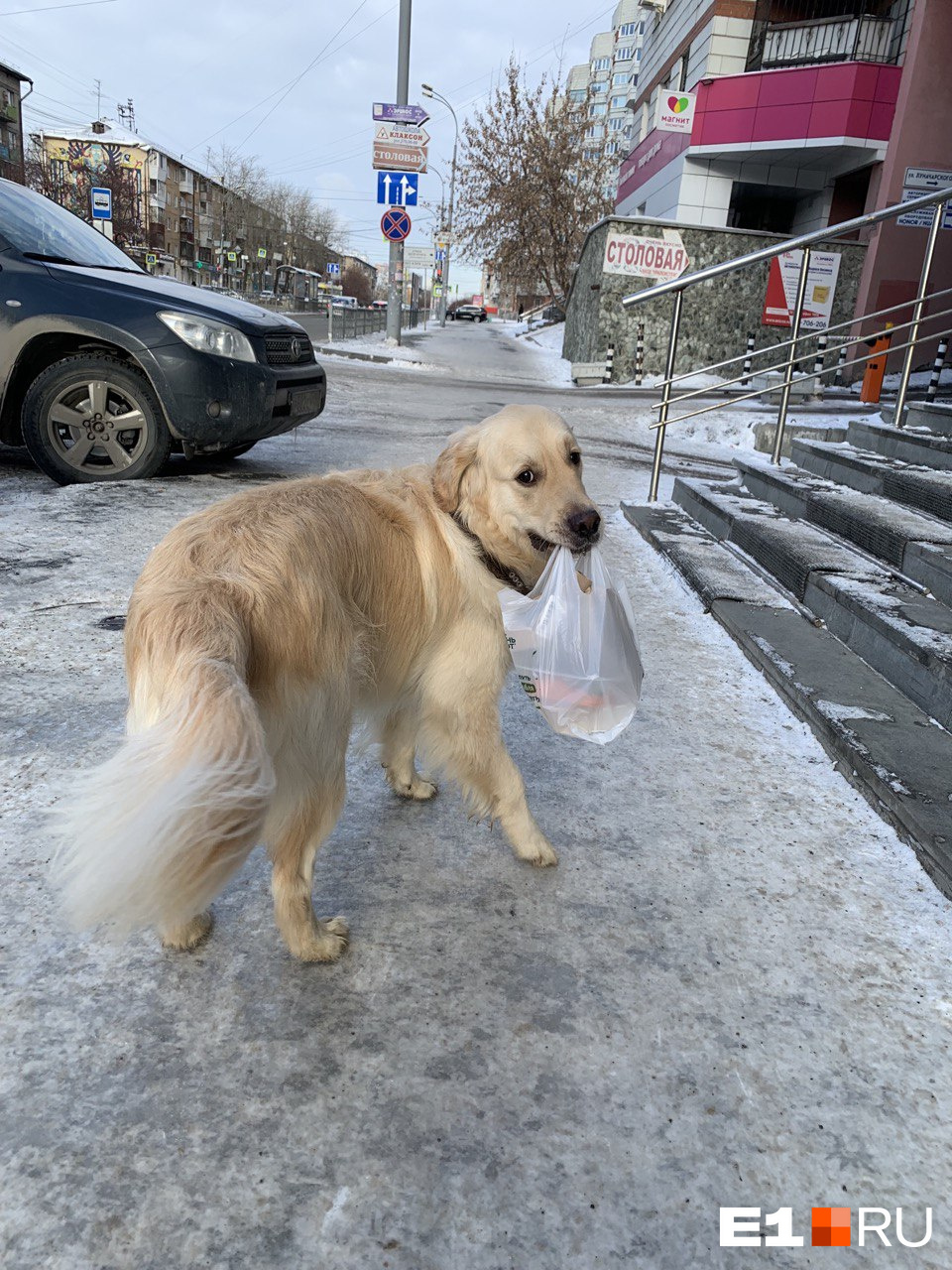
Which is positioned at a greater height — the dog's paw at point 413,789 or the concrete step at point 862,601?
the concrete step at point 862,601

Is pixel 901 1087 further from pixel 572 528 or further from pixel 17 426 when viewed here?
pixel 17 426

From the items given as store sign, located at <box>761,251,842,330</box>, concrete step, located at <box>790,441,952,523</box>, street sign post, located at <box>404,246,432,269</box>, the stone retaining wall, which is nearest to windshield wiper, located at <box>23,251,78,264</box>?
concrete step, located at <box>790,441,952,523</box>

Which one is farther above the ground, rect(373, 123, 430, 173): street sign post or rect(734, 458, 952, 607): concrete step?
rect(373, 123, 430, 173): street sign post

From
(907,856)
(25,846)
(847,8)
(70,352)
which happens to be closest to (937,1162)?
(907,856)

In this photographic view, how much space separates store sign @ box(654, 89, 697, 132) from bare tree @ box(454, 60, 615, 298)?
13.8 m

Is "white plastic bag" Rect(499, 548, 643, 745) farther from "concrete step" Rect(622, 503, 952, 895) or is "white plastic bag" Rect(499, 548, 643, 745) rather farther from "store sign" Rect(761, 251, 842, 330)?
"store sign" Rect(761, 251, 842, 330)

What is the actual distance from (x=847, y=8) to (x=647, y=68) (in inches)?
342

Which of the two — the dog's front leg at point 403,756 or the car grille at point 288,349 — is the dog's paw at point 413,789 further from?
the car grille at point 288,349

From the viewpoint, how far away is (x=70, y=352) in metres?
5.39

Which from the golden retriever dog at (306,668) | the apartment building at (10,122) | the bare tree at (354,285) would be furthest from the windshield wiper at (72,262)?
the bare tree at (354,285)

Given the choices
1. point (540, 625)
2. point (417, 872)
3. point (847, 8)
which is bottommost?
point (417, 872)

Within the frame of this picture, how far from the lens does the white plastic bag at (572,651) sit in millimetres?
2178

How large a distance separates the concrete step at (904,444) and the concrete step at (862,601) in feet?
3.78

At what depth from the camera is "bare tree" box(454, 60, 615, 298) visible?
31031mm
